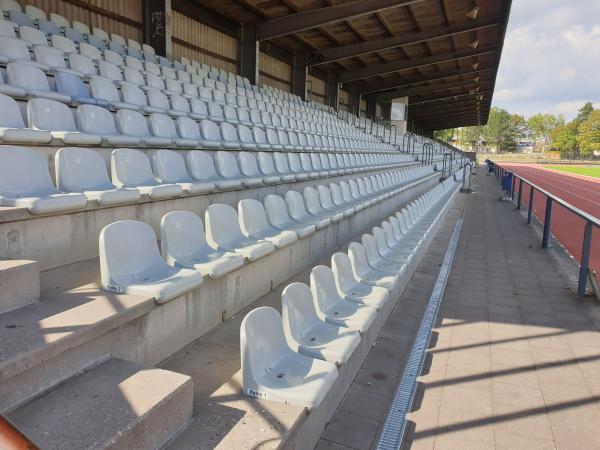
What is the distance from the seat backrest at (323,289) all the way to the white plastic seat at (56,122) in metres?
1.86

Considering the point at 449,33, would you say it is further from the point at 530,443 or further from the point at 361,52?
the point at 530,443

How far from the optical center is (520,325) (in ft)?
11.5

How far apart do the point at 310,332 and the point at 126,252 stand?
97cm

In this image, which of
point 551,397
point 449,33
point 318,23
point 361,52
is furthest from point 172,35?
point 551,397

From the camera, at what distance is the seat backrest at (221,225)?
8.80 ft

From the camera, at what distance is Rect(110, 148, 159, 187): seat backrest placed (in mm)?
2908

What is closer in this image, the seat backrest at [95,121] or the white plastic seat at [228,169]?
the seat backrest at [95,121]

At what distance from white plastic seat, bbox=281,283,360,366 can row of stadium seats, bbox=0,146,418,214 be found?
1.18m

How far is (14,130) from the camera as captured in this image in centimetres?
248

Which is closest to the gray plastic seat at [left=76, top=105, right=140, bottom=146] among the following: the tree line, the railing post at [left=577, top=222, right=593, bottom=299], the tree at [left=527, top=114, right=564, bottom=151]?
the railing post at [left=577, top=222, right=593, bottom=299]

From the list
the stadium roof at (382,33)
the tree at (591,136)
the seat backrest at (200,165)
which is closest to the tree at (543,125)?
the tree at (591,136)

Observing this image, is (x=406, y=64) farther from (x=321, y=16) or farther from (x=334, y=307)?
(x=334, y=307)

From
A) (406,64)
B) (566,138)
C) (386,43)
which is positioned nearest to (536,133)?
(566,138)

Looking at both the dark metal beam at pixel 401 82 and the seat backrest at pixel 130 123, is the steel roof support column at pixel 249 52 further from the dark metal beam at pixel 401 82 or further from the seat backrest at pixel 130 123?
the dark metal beam at pixel 401 82
